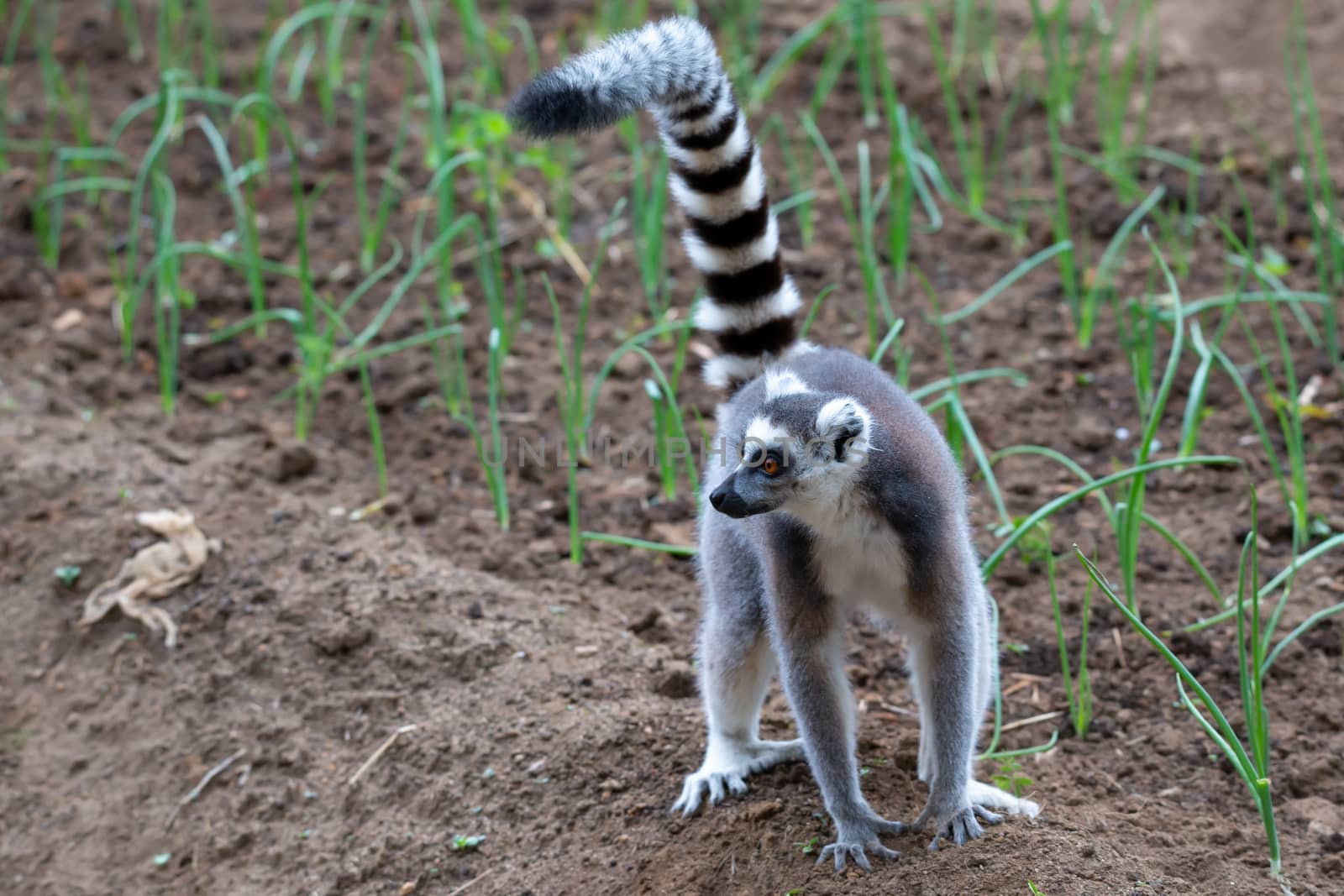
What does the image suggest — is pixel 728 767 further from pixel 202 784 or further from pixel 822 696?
pixel 202 784

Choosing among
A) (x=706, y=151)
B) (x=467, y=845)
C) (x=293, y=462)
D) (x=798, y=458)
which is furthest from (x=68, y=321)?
(x=798, y=458)

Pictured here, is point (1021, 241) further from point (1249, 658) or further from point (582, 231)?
point (1249, 658)

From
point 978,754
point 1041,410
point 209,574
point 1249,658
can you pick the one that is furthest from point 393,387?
point 1249,658

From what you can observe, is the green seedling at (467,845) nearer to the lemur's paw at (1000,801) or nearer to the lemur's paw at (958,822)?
the lemur's paw at (958,822)

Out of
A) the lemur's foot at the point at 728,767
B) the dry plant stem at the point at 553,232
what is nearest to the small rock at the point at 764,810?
the lemur's foot at the point at 728,767

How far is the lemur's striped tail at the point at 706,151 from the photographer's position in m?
2.93

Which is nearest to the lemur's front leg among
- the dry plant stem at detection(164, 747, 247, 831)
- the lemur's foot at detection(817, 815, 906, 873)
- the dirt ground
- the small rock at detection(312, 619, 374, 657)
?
the lemur's foot at detection(817, 815, 906, 873)

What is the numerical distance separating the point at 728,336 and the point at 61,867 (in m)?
2.84

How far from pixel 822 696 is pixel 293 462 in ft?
10.4

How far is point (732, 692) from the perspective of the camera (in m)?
4.01

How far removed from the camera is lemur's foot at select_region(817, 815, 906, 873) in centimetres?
348

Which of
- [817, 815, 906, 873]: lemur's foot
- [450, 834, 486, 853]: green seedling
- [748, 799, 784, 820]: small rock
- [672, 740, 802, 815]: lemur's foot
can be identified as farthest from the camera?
[450, 834, 486, 853]: green seedling

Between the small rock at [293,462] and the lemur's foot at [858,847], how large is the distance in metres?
3.26

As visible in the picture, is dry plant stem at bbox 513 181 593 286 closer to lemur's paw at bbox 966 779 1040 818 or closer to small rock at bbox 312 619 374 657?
small rock at bbox 312 619 374 657
